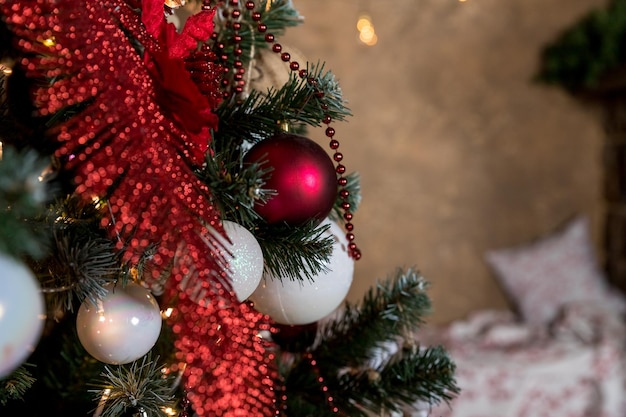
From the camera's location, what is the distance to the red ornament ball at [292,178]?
1.42ft

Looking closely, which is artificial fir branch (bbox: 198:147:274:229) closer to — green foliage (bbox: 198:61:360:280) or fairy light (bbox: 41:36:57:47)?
green foliage (bbox: 198:61:360:280)

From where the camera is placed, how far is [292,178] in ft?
1.42

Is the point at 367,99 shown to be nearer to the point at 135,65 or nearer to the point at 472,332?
the point at 472,332

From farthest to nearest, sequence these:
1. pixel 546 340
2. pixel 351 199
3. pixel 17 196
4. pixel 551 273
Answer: pixel 551 273
pixel 546 340
pixel 351 199
pixel 17 196

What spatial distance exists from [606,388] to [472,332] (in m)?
0.54

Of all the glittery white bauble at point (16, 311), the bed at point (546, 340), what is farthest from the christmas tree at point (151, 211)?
the bed at point (546, 340)

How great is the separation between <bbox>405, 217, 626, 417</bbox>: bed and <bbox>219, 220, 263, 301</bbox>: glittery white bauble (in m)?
1.45

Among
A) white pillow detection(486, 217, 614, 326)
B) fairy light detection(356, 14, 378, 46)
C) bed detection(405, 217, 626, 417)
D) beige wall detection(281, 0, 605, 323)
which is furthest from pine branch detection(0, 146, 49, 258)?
white pillow detection(486, 217, 614, 326)

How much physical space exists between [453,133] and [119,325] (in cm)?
233

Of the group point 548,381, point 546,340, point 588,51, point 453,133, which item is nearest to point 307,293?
point 548,381

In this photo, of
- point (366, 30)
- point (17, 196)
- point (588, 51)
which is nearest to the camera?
point (17, 196)

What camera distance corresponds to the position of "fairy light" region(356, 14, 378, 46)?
2.24m

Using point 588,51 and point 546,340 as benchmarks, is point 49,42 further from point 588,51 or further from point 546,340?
point 588,51

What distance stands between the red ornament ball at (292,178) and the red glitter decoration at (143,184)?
0.08 m
